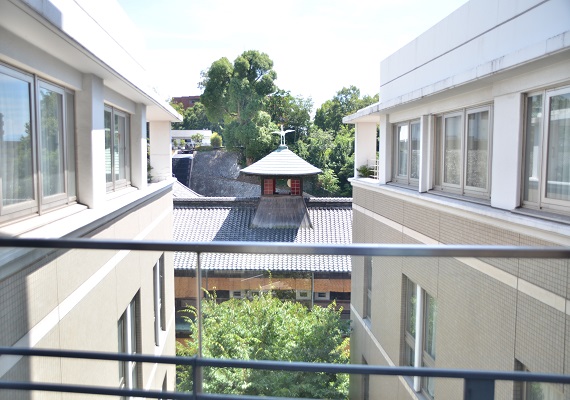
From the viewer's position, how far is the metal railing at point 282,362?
4.79 feet

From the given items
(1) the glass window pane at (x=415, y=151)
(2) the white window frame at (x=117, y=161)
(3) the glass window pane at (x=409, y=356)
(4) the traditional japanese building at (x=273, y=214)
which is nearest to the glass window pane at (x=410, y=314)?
(3) the glass window pane at (x=409, y=356)

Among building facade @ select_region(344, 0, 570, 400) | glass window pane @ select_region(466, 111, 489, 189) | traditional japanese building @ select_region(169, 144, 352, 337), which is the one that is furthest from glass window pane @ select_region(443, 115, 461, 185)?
traditional japanese building @ select_region(169, 144, 352, 337)

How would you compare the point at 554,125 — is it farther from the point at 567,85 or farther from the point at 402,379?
the point at 402,379

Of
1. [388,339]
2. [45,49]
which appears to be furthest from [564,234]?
[45,49]

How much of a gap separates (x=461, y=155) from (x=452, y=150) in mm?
288

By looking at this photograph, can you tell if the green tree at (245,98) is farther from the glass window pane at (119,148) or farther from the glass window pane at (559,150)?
the glass window pane at (559,150)

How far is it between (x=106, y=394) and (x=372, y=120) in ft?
25.4

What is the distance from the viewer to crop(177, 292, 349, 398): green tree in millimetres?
1641

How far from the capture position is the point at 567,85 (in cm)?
331

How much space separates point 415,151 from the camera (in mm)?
6496

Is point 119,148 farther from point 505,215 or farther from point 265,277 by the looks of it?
point 265,277

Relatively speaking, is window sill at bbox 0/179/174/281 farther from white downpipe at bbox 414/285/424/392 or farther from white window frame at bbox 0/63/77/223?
white downpipe at bbox 414/285/424/392

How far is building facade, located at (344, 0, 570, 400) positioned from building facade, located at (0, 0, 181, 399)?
1.08m

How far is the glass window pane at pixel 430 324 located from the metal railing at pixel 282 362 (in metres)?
0.79
